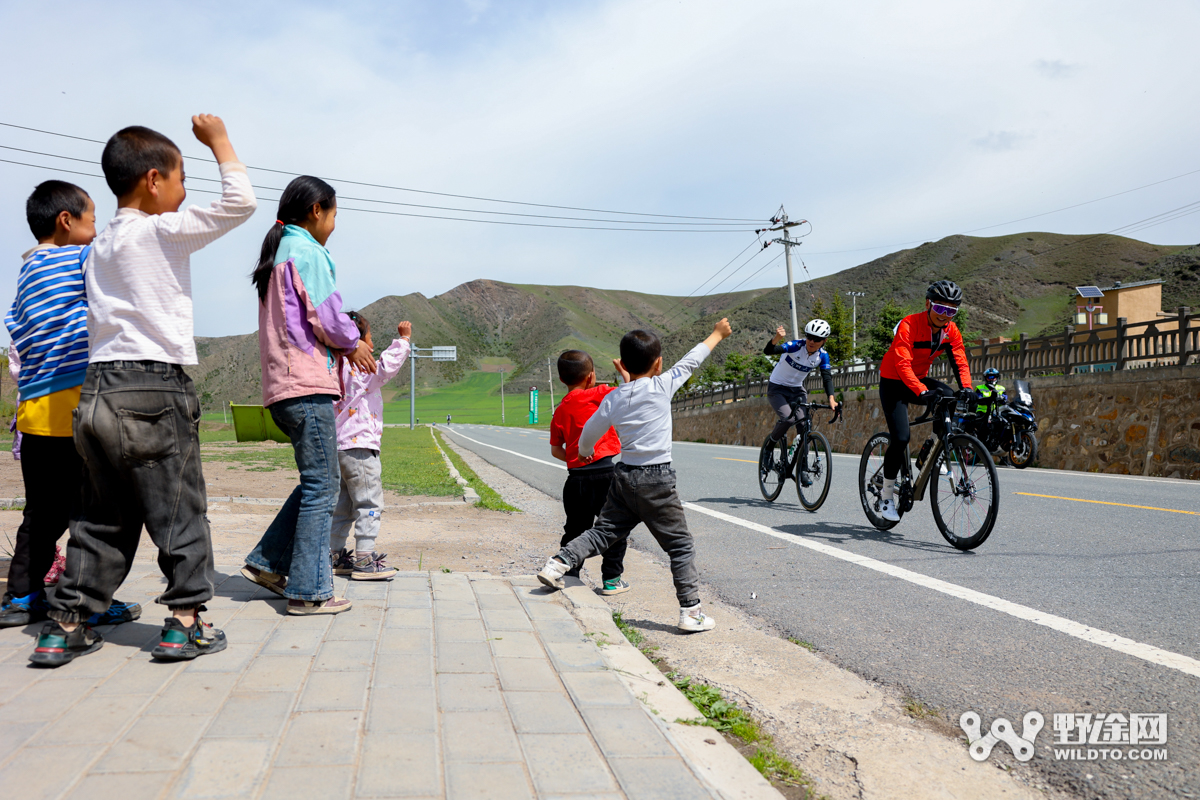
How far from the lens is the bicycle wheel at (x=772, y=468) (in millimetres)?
8555

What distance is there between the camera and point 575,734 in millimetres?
2359

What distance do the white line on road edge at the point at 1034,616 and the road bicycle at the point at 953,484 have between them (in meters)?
0.83

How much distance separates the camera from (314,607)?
11.9ft

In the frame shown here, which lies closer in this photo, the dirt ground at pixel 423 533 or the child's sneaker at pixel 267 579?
the child's sneaker at pixel 267 579

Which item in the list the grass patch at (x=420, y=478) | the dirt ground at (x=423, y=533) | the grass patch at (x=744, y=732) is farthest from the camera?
the grass patch at (x=420, y=478)

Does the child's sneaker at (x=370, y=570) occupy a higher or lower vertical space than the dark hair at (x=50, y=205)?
lower

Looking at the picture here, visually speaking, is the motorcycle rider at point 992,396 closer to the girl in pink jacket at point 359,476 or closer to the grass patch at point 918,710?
the girl in pink jacket at point 359,476

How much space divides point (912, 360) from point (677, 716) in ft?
15.1

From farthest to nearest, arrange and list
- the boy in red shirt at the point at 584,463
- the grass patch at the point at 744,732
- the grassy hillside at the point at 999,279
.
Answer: the grassy hillside at the point at 999,279 < the boy in red shirt at the point at 584,463 < the grass patch at the point at 744,732

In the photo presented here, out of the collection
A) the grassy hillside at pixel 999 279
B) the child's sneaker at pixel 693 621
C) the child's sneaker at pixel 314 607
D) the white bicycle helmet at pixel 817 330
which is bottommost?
the child's sneaker at pixel 693 621

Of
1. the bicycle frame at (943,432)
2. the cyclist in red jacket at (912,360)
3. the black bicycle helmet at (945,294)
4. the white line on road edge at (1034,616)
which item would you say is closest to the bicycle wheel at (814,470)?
the cyclist in red jacket at (912,360)

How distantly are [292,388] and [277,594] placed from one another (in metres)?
1.17

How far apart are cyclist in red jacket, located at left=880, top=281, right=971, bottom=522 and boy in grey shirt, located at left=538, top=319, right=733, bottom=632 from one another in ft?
8.78

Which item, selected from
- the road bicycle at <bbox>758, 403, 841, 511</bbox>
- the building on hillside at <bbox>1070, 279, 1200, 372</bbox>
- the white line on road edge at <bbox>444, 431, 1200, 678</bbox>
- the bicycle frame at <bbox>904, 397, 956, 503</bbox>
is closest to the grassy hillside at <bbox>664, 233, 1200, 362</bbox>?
the building on hillside at <bbox>1070, 279, 1200, 372</bbox>
